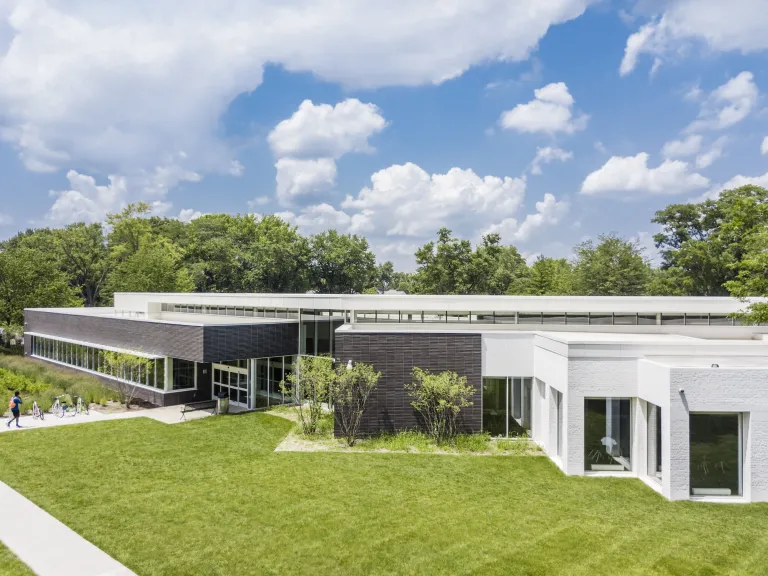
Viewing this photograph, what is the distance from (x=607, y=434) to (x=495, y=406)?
418 centimetres

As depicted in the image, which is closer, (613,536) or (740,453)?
(613,536)

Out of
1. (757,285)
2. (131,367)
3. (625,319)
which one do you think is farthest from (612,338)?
(131,367)

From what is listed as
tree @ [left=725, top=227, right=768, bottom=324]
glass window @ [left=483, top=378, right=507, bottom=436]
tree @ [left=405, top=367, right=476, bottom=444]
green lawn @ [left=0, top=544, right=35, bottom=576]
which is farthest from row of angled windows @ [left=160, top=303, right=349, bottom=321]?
tree @ [left=725, top=227, right=768, bottom=324]

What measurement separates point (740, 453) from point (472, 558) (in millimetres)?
7940

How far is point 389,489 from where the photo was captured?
12.4 m

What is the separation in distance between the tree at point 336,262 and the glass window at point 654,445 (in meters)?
49.4

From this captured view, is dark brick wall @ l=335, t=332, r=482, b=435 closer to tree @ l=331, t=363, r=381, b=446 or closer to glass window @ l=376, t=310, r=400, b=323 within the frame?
tree @ l=331, t=363, r=381, b=446

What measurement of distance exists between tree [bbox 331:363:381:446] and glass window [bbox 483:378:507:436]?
3.92 m

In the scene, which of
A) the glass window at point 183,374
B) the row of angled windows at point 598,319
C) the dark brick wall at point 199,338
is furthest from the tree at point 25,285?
the row of angled windows at point 598,319

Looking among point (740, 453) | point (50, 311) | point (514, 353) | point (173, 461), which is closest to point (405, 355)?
point (514, 353)

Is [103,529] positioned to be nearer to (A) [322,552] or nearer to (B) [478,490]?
(A) [322,552]

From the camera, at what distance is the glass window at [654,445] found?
42.6 feet

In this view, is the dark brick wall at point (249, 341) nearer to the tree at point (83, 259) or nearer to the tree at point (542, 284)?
the tree at point (542, 284)

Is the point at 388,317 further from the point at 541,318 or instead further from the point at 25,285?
the point at 25,285
